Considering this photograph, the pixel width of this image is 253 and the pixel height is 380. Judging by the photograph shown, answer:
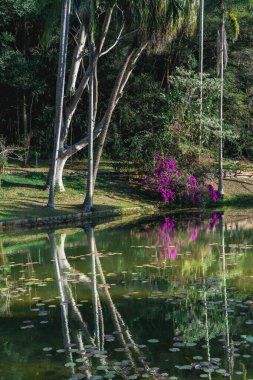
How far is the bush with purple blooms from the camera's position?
30.0m

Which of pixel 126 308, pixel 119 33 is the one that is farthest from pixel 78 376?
pixel 119 33

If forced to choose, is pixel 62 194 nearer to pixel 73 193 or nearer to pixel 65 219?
pixel 73 193

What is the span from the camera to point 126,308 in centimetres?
1020

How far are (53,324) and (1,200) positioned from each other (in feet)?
53.7

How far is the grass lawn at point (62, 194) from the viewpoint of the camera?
2405 cm

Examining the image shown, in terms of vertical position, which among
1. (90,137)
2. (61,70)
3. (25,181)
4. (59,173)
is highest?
(61,70)

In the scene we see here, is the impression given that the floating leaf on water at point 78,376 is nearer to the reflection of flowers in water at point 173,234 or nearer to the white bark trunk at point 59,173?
the reflection of flowers in water at point 173,234

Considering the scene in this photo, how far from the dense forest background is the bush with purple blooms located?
982 millimetres

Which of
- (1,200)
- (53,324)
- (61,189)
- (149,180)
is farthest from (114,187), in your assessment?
(53,324)

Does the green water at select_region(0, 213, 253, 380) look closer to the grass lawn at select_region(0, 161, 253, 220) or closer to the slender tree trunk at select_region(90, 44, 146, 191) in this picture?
the grass lawn at select_region(0, 161, 253, 220)

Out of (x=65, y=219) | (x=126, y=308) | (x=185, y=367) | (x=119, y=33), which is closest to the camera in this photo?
(x=185, y=367)

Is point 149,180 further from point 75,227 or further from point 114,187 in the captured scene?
point 75,227

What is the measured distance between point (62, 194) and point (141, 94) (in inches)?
499

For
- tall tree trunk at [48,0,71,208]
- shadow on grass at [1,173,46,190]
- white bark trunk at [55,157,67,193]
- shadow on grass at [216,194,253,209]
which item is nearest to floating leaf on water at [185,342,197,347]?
tall tree trunk at [48,0,71,208]
